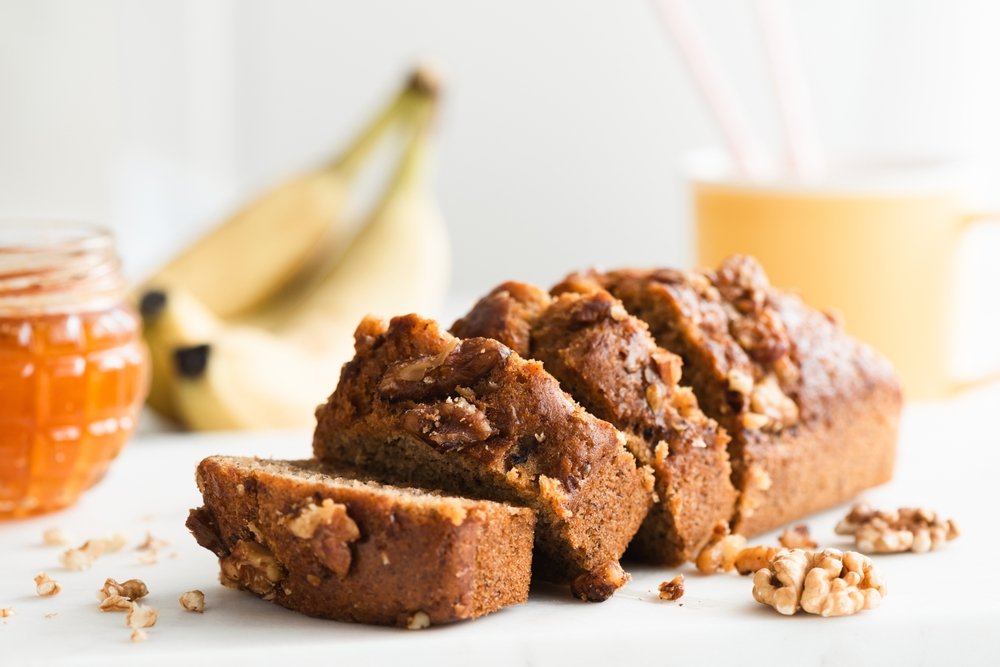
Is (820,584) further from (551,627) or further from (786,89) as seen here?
(786,89)

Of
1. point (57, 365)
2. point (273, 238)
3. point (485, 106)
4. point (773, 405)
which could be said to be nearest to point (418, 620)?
point (773, 405)

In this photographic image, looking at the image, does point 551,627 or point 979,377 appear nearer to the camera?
point 551,627

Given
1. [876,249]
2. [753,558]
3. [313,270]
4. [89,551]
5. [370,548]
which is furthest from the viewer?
[313,270]

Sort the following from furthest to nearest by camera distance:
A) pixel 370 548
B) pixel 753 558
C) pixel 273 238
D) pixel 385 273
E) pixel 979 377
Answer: pixel 273 238 < pixel 385 273 < pixel 979 377 < pixel 753 558 < pixel 370 548

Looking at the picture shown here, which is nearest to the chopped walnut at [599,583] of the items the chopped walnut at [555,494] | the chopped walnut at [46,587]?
the chopped walnut at [555,494]

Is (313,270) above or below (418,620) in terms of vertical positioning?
above

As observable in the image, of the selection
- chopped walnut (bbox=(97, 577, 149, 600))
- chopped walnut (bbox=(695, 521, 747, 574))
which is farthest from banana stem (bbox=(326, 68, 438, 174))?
chopped walnut (bbox=(97, 577, 149, 600))

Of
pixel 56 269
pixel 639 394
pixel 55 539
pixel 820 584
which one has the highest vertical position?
pixel 56 269
